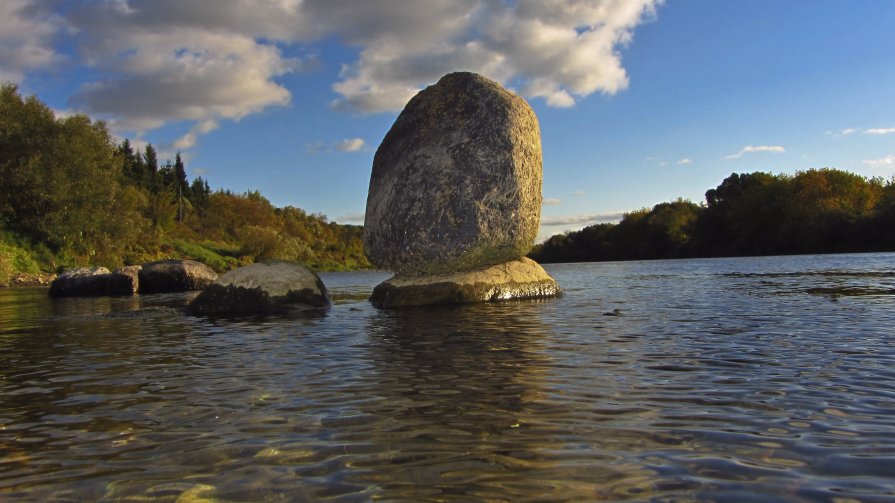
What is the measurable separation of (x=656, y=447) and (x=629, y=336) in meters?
5.16

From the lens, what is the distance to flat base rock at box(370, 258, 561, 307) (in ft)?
50.8

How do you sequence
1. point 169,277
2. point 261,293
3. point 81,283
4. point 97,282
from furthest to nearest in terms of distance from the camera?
1. point 169,277
2. point 97,282
3. point 81,283
4. point 261,293

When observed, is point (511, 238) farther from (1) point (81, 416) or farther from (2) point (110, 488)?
(2) point (110, 488)

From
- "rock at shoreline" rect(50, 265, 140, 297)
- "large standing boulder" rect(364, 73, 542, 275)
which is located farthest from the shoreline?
"large standing boulder" rect(364, 73, 542, 275)

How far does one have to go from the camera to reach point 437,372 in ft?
20.7

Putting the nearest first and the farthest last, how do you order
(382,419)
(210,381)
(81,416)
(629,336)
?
(382,419)
(81,416)
(210,381)
(629,336)

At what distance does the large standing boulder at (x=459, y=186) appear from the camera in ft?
49.3

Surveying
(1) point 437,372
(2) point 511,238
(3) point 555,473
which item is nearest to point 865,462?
(3) point 555,473

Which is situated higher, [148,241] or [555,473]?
[148,241]

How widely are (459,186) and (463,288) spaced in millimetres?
2768

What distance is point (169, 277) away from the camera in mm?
26328

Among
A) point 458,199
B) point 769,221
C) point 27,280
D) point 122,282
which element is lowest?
point 122,282

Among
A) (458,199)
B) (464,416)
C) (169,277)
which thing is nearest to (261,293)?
(458,199)

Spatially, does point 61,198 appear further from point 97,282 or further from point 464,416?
point 464,416
